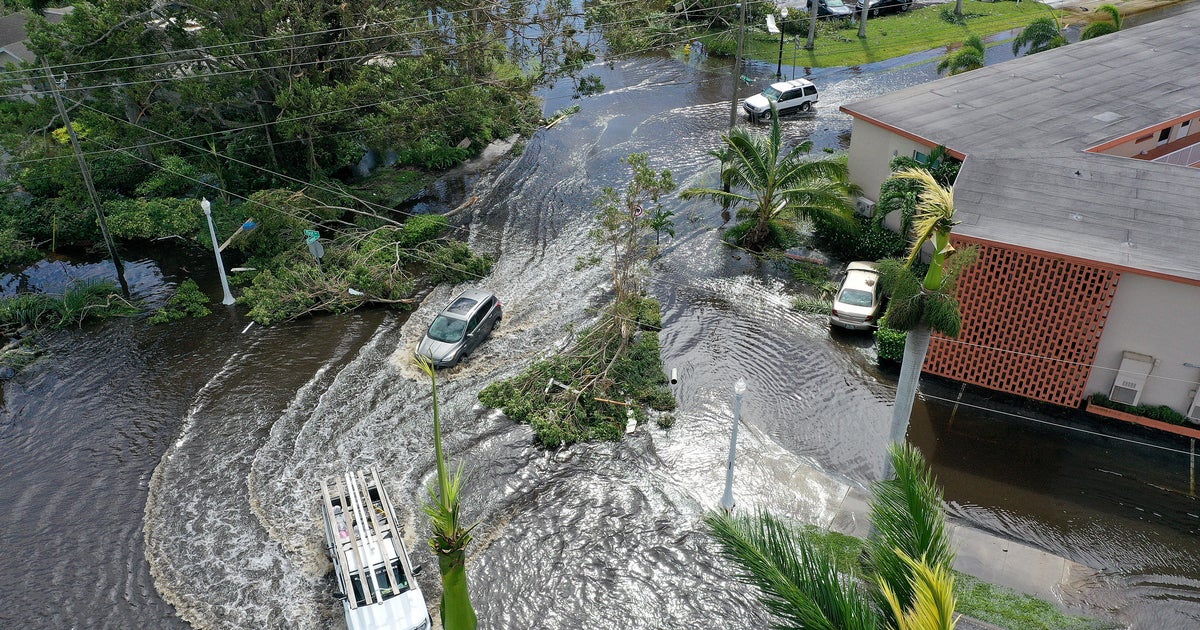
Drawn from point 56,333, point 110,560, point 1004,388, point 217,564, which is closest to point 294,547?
point 217,564

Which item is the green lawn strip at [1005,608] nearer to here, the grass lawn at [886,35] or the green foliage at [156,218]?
the green foliage at [156,218]

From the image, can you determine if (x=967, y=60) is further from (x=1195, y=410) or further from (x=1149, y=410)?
(x=1195, y=410)

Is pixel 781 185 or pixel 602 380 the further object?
pixel 781 185

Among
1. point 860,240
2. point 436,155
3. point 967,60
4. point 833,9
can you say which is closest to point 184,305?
point 436,155

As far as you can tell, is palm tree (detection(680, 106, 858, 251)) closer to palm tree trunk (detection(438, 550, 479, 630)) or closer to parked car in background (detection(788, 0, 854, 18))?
palm tree trunk (detection(438, 550, 479, 630))

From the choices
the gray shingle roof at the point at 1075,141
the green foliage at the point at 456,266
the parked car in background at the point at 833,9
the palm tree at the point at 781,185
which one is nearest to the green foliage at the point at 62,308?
the green foliage at the point at 456,266

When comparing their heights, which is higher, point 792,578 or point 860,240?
point 792,578

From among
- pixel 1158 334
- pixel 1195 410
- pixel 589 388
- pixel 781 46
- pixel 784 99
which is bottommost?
pixel 589 388

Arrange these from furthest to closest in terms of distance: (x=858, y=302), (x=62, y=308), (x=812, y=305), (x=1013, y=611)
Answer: (x=62, y=308), (x=812, y=305), (x=858, y=302), (x=1013, y=611)
